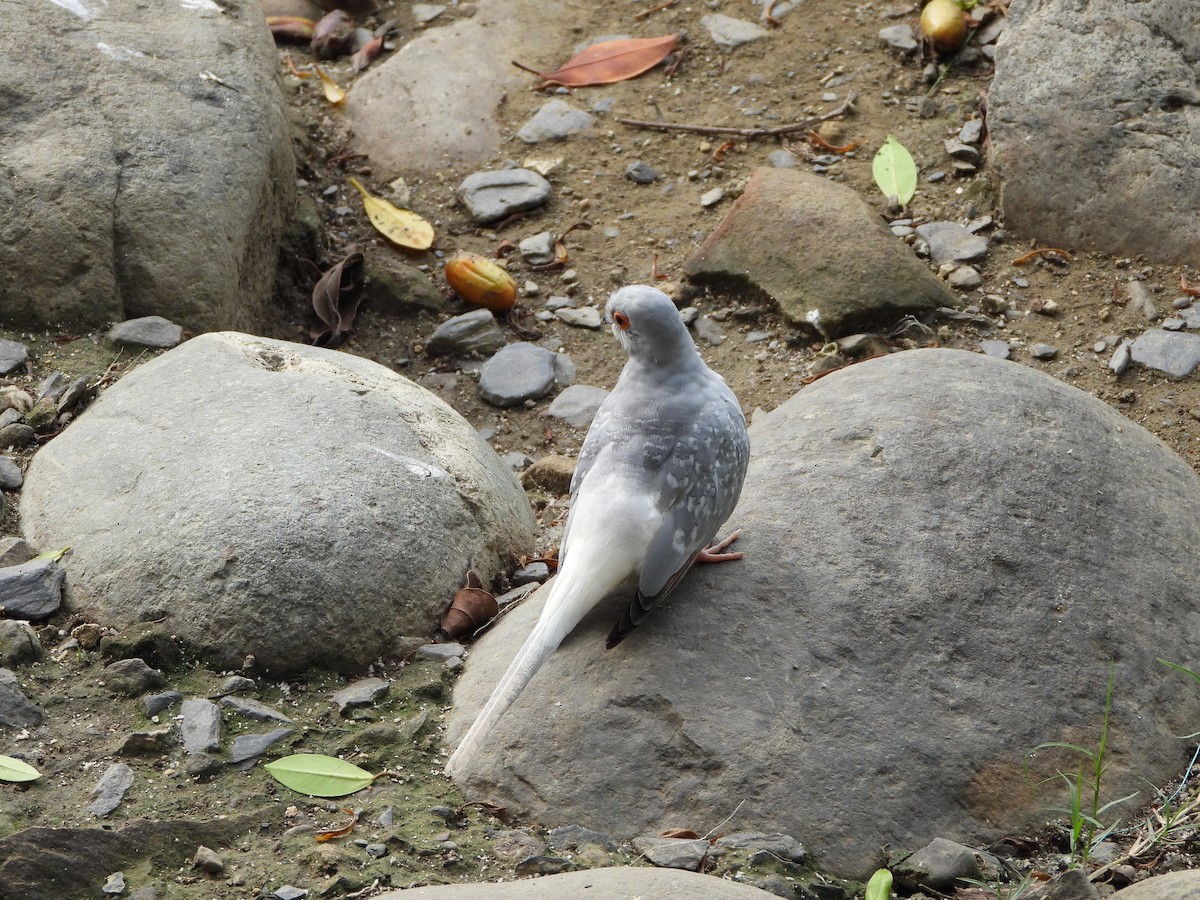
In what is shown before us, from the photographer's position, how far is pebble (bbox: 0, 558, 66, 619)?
3674 mm

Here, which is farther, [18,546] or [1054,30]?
[1054,30]

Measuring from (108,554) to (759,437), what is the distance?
2110 millimetres

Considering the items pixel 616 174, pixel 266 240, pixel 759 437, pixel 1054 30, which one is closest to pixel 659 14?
pixel 616 174

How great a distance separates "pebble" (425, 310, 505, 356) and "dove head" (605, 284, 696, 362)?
2303mm

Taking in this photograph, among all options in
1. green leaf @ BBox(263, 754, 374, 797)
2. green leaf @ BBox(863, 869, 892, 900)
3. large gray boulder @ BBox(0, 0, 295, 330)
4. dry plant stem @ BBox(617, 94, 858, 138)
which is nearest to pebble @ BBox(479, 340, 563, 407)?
large gray boulder @ BBox(0, 0, 295, 330)

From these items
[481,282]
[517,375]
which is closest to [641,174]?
[481,282]

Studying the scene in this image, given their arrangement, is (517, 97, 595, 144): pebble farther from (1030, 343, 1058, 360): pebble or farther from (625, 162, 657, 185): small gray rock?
(1030, 343, 1058, 360): pebble

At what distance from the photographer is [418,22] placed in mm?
7469

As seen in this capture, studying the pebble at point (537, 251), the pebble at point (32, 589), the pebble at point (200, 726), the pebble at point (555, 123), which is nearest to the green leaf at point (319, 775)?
the pebble at point (200, 726)

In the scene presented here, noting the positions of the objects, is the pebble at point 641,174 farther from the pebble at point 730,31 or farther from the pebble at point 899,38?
the pebble at point 899,38

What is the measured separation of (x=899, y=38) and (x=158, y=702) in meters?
5.32

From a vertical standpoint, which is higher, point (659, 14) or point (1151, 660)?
point (659, 14)

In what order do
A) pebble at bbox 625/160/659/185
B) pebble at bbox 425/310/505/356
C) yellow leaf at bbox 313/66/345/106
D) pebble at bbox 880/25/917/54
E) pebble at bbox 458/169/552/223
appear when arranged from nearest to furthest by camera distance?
pebble at bbox 425/310/505/356 → pebble at bbox 458/169/552/223 → pebble at bbox 625/160/659/185 → pebble at bbox 880/25/917/54 → yellow leaf at bbox 313/66/345/106

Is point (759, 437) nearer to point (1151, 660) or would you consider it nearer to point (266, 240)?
point (1151, 660)
